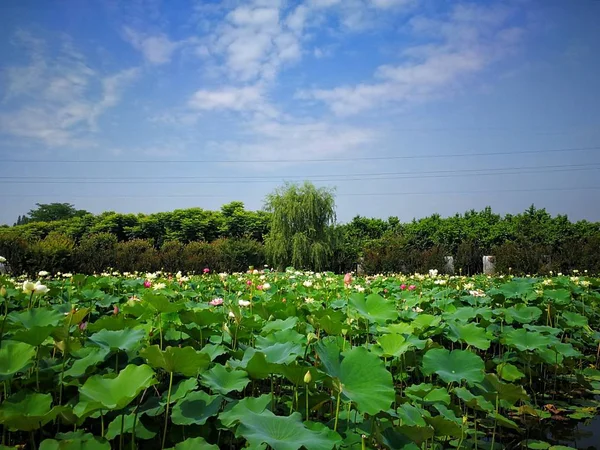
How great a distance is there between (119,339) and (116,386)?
0.34 m

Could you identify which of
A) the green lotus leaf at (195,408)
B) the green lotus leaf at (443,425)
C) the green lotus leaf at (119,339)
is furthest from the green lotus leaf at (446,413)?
the green lotus leaf at (119,339)

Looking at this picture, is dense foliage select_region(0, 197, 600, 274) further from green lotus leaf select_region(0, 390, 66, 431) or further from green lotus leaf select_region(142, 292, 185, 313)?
green lotus leaf select_region(0, 390, 66, 431)

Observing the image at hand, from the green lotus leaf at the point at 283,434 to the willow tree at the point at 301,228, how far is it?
1296 cm

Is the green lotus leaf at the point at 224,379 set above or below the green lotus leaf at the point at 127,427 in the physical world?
above

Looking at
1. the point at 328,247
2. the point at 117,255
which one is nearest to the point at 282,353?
the point at 117,255

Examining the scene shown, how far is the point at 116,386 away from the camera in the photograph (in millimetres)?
1133

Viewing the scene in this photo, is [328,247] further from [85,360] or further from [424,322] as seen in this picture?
[85,360]

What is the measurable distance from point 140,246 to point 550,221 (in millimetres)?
13617

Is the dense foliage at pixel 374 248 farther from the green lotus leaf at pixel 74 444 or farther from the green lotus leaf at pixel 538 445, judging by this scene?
the green lotus leaf at pixel 538 445

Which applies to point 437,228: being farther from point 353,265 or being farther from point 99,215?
point 99,215

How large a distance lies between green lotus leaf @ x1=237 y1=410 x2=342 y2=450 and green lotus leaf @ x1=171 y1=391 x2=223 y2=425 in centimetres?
22

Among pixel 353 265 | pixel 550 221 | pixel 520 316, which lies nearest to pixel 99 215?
pixel 353 265

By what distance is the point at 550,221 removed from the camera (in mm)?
14773

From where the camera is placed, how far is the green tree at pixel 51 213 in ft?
148
